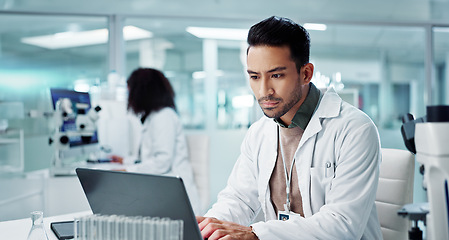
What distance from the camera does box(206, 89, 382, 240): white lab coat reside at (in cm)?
111

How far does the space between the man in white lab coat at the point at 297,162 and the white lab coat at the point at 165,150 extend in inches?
53.8

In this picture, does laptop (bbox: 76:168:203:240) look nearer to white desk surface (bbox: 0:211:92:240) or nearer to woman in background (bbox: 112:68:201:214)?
white desk surface (bbox: 0:211:92:240)

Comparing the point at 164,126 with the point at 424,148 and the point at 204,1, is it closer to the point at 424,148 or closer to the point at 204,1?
the point at 204,1

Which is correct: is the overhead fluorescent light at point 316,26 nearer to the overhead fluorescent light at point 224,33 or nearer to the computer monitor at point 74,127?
the overhead fluorescent light at point 224,33

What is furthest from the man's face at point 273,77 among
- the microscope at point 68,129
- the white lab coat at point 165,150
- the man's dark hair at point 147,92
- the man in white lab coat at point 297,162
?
the microscope at point 68,129

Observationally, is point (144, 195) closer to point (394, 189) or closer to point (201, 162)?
point (394, 189)

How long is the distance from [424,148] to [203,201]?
234 centimetres

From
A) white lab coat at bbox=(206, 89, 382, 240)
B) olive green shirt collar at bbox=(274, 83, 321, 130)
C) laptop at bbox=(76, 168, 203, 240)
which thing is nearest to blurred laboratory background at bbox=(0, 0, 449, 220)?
white lab coat at bbox=(206, 89, 382, 240)

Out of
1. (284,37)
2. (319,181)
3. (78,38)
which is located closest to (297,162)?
(319,181)

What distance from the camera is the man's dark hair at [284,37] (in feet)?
4.11

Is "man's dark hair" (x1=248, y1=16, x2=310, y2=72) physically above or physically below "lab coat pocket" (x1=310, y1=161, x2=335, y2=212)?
above

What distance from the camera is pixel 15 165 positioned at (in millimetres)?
3156

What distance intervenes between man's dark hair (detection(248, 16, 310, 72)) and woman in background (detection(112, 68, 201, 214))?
1666 millimetres

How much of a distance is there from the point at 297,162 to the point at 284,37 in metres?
0.42
